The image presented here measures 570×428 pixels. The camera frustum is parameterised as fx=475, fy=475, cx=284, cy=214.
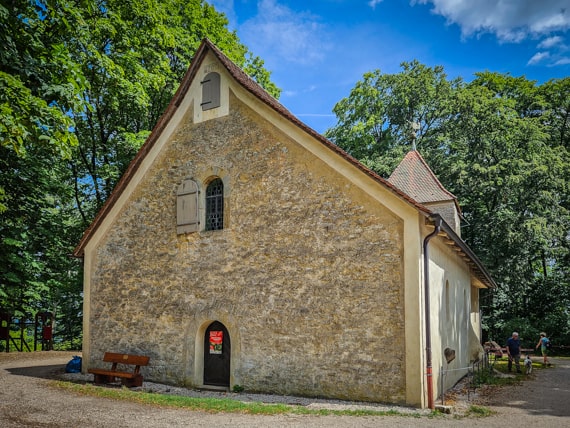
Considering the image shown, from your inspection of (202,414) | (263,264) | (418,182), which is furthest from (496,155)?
(202,414)

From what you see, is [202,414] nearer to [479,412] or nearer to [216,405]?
[216,405]

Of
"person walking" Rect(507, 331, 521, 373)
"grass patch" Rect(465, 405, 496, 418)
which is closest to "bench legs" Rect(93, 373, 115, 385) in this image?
"grass patch" Rect(465, 405, 496, 418)

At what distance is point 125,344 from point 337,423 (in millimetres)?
8369

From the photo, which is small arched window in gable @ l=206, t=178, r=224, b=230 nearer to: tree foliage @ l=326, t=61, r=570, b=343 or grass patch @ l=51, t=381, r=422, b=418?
grass patch @ l=51, t=381, r=422, b=418

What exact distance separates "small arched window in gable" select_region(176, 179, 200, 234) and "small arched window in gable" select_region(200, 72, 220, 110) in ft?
7.66

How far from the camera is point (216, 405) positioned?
10.0m

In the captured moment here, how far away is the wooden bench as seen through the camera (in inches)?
505

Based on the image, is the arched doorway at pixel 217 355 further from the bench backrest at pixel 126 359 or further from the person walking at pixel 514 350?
the person walking at pixel 514 350

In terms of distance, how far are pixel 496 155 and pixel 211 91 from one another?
66.5ft

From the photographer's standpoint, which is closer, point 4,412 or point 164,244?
point 4,412

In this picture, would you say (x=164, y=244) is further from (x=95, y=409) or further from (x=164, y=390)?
(x=95, y=409)

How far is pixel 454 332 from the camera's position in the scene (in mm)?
14367

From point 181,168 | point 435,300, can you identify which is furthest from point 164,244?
point 435,300

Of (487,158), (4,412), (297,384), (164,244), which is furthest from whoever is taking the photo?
(487,158)
